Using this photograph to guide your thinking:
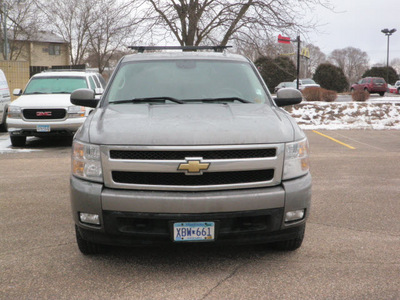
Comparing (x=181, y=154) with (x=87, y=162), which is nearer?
(x=181, y=154)

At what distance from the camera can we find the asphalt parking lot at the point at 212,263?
3277 millimetres

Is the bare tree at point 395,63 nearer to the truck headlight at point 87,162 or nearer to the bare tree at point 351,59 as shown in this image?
the bare tree at point 351,59

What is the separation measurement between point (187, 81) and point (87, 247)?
6.29 feet

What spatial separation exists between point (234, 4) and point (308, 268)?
15.8 meters

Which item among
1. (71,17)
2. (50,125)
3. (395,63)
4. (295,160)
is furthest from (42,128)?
(395,63)

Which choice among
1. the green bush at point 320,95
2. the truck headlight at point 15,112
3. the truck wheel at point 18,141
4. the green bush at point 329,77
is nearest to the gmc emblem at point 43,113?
the truck headlight at point 15,112

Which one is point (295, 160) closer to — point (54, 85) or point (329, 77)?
point (54, 85)

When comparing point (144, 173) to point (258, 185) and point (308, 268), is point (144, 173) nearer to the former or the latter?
point (258, 185)

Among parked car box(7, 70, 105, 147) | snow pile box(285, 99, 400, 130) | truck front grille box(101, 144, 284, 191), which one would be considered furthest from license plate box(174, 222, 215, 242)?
snow pile box(285, 99, 400, 130)

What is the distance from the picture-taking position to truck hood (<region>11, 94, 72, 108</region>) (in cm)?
1102

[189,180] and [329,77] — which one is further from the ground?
[329,77]

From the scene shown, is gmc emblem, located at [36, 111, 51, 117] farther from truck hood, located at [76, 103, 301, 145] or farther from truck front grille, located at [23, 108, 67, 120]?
truck hood, located at [76, 103, 301, 145]

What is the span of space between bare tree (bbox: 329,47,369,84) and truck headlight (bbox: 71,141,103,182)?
128 metres

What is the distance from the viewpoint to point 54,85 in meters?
12.4
